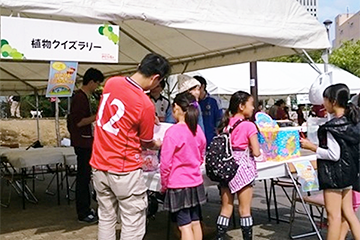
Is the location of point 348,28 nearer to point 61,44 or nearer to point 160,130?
point 160,130

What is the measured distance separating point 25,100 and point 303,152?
16664 millimetres

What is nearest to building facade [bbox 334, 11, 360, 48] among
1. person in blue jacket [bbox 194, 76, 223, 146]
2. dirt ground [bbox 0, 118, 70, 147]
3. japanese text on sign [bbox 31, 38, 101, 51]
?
dirt ground [bbox 0, 118, 70, 147]

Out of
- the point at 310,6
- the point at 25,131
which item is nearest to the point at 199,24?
the point at 25,131

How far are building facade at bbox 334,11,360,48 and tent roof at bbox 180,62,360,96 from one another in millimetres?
44835

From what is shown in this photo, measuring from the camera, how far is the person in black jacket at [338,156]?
3.50 metres

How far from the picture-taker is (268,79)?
1234 centimetres

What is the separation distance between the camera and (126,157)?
300 centimetres

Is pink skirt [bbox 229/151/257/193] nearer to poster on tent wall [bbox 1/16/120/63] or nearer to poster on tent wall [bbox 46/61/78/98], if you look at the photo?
poster on tent wall [bbox 1/16/120/63]

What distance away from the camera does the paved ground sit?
15.4ft

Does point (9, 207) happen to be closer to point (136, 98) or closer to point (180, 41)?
point (180, 41)

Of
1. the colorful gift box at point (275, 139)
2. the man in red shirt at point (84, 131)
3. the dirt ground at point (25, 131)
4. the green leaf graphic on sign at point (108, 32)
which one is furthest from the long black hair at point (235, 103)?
the dirt ground at point (25, 131)

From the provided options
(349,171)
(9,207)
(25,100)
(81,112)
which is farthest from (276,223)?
(25,100)

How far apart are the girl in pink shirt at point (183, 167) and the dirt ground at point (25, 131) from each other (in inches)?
513

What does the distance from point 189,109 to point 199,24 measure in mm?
893
